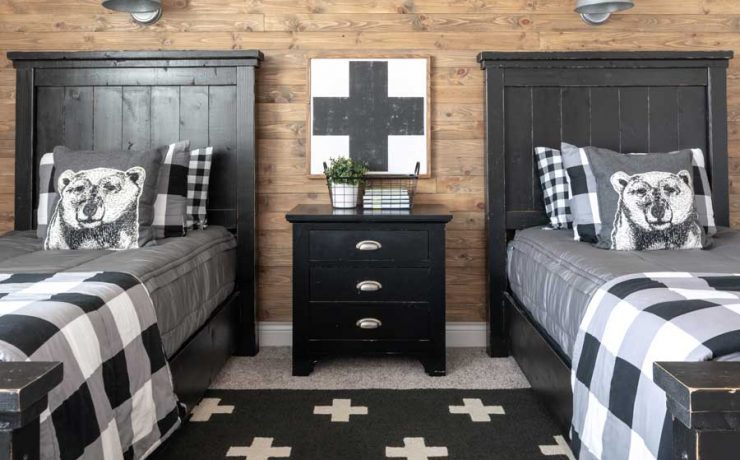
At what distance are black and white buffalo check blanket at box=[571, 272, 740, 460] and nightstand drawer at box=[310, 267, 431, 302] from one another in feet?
3.13

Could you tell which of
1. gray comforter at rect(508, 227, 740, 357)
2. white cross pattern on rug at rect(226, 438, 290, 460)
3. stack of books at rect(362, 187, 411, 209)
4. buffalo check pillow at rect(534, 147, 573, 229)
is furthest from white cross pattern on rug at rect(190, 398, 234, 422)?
buffalo check pillow at rect(534, 147, 573, 229)

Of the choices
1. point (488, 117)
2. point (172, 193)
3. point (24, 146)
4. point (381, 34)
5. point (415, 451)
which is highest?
point (381, 34)

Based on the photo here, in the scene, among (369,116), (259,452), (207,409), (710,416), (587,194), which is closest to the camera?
(710,416)

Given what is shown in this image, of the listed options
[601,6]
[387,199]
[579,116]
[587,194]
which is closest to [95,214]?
[387,199]

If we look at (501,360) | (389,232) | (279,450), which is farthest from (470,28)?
(279,450)

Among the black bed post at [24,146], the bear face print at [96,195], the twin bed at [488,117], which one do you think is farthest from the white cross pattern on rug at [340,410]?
the black bed post at [24,146]

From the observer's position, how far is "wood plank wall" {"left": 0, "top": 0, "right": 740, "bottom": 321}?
9.34ft

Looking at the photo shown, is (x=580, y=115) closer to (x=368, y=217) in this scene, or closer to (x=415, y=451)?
(x=368, y=217)

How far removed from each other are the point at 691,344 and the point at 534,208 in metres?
1.72

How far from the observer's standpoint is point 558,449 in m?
1.80

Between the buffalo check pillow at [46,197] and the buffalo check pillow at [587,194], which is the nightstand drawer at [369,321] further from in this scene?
the buffalo check pillow at [46,197]

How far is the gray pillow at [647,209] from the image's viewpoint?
199cm

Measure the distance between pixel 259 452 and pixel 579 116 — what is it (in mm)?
1987

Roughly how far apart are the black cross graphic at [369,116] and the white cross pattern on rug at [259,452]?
1427 mm
